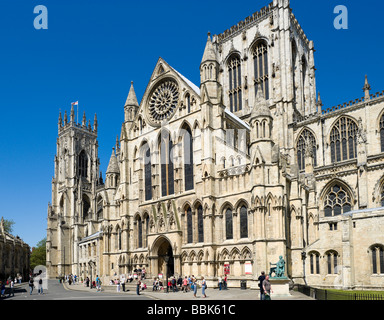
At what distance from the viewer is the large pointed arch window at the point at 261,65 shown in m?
60.8

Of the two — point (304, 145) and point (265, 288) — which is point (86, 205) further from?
point (265, 288)

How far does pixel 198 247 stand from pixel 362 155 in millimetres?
20060

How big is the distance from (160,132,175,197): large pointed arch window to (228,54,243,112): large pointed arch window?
2237 centimetres

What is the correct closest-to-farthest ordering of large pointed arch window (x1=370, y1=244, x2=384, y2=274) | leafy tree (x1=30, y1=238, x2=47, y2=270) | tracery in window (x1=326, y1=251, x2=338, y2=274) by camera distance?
large pointed arch window (x1=370, y1=244, x2=384, y2=274), tracery in window (x1=326, y1=251, x2=338, y2=274), leafy tree (x1=30, y1=238, x2=47, y2=270)

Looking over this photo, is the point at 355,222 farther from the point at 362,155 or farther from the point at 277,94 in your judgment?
the point at 277,94

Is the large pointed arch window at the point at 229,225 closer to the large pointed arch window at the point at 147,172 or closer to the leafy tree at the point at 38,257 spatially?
the large pointed arch window at the point at 147,172

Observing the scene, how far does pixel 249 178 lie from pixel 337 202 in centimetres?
1557

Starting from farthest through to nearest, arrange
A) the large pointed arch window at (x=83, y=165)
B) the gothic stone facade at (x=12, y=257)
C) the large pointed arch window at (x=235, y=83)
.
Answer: the large pointed arch window at (x=83, y=165)
the large pointed arch window at (x=235, y=83)
the gothic stone facade at (x=12, y=257)

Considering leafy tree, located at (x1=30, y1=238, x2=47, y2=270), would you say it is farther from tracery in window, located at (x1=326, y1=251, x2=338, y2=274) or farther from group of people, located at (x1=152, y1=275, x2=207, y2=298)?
tracery in window, located at (x1=326, y1=251, x2=338, y2=274)

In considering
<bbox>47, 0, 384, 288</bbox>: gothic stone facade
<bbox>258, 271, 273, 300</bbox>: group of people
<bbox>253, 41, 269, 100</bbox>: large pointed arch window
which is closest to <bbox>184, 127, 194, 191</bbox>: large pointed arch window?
<bbox>47, 0, 384, 288</bbox>: gothic stone facade

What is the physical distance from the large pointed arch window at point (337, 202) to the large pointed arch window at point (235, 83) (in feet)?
70.0

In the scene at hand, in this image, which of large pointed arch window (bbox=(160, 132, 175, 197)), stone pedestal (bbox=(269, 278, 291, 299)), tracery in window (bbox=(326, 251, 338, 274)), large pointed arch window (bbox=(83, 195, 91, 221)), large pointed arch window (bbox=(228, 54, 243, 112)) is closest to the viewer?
stone pedestal (bbox=(269, 278, 291, 299))

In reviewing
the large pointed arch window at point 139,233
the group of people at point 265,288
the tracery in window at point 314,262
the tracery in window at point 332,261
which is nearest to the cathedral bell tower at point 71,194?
the large pointed arch window at point 139,233

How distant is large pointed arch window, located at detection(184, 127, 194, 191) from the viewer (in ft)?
135
